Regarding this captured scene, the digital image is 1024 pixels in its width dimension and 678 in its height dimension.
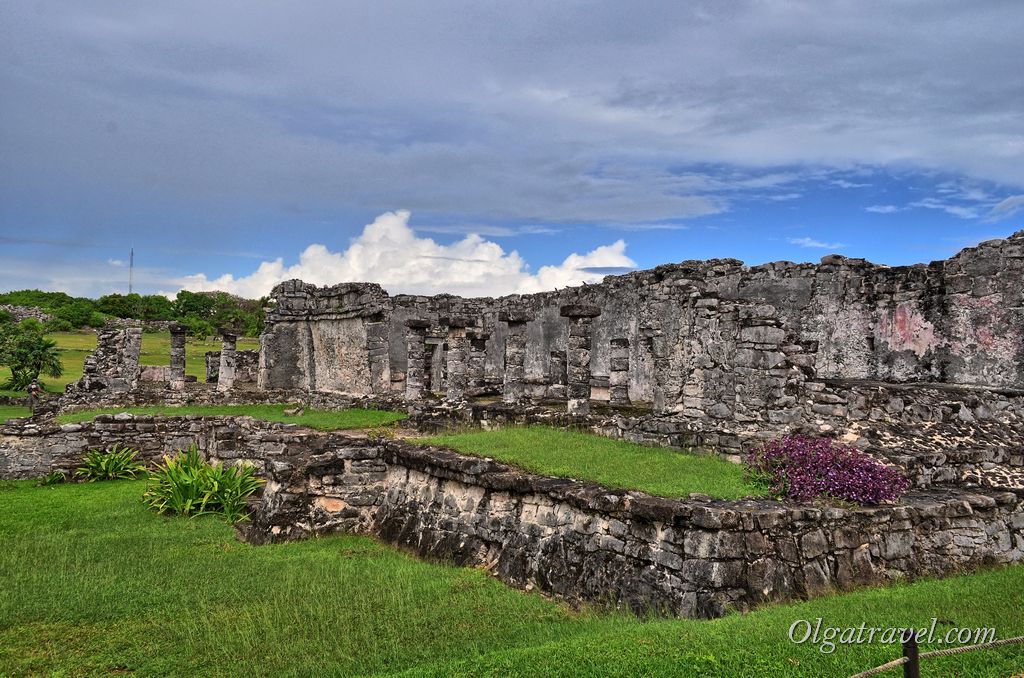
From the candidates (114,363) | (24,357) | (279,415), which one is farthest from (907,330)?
(24,357)

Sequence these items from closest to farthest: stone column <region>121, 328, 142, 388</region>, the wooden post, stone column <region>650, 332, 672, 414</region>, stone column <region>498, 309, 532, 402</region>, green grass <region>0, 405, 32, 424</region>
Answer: the wooden post, stone column <region>498, 309, 532, 402</region>, stone column <region>650, 332, 672, 414</region>, green grass <region>0, 405, 32, 424</region>, stone column <region>121, 328, 142, 388</region>

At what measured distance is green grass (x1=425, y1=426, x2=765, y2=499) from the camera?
22.6 feet

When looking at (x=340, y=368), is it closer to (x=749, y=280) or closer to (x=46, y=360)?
(x=749, y=280)

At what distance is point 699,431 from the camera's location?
29.0 ft

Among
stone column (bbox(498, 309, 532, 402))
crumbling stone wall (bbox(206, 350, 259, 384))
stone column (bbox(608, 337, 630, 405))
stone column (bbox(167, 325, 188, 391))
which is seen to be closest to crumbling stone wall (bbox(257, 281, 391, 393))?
crumbling stone wall (bbox(206, 350, 259, 384))

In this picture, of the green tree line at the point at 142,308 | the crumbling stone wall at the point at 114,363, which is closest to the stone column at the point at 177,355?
the crumbling stone wall at the point at 114,363

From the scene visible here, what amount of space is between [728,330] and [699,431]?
2.77 m

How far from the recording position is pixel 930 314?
563 inches

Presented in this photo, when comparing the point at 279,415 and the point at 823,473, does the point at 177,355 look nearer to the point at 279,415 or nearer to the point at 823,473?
the point at 279,415

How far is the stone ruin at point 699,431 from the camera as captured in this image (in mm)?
6184

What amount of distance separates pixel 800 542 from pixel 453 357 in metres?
11.1

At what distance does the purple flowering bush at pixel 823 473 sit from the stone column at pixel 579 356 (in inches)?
207

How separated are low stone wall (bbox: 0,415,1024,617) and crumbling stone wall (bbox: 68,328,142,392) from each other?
1345 centimetres

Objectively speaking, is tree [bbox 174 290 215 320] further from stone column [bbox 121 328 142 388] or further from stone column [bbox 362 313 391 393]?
stone column [bbox 362 313 391 393]
